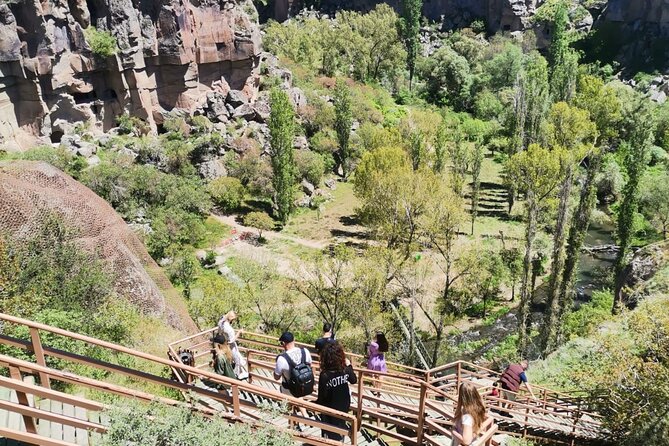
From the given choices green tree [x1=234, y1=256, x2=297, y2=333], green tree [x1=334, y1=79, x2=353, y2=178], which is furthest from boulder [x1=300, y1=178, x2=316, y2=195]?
green tree [x1=234, y1=256, x2=297, y2=333]

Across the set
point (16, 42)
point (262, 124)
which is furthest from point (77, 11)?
point (262, 124)

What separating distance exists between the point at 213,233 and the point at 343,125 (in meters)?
18.2

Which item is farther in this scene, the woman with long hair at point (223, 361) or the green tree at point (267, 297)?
the green tree at point (267, 297)

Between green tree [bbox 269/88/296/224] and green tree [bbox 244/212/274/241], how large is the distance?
2008 mm

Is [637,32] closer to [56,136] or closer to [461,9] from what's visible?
[461,9]

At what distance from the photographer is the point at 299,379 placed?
8266 mm

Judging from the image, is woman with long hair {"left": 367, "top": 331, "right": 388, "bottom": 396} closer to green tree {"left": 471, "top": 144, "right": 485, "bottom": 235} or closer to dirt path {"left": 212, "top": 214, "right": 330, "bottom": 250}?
dirt path {"left": 212, "top": 214, "right": 330, "bottom": 250}

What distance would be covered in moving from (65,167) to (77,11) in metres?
14.9

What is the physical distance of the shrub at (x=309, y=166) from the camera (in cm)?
5094

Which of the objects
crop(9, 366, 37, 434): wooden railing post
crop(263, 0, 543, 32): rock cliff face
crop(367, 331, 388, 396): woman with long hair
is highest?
crop(263, 0, 543, 32): rock cliff face

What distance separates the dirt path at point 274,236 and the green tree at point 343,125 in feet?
46.5

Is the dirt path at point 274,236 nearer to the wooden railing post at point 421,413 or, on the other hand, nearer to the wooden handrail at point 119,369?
the wooden railing post at point 421,413

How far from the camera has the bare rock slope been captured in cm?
1639

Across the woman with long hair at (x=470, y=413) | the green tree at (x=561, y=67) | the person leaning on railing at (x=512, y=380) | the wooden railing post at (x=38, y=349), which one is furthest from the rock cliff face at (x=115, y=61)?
the woman with long hair at (x=470, y=413)
